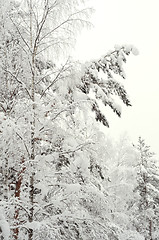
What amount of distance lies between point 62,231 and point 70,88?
2.46 metres

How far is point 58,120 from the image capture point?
428 centimetres

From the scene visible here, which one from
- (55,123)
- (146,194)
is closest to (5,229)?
(55,123)

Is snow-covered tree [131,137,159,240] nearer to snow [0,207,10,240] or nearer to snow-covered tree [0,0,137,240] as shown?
snow-covered tree [0,0,137,240]

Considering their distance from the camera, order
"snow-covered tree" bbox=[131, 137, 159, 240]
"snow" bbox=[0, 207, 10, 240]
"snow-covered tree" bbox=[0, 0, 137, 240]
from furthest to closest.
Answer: "snow-covered tree" bbox=[131, 137, 159, 240] < "snow-covered tree" bbox=[0, 0, 137, 240] < "snow" bbox=[0, 207, 10, 240]

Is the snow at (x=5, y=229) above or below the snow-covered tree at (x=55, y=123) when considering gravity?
below

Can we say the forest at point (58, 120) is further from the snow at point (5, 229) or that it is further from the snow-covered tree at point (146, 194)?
the snow-covered tree at point (146, 194)

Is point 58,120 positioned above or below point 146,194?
below

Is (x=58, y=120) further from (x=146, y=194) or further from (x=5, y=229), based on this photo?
(x=146, y=194)

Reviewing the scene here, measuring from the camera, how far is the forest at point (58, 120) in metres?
3.87

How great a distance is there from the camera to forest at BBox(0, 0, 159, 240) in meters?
3.87

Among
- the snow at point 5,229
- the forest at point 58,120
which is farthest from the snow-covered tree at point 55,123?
the snow at point 5,229

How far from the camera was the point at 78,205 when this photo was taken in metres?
4.30

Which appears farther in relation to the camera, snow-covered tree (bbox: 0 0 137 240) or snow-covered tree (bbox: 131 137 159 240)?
snow-covered tree (bbox: 131 137 159 240)

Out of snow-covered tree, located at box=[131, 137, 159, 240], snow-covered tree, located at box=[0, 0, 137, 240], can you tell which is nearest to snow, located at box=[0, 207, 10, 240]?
snow-covered tree, located at box=[0, 0, 137, 240]
